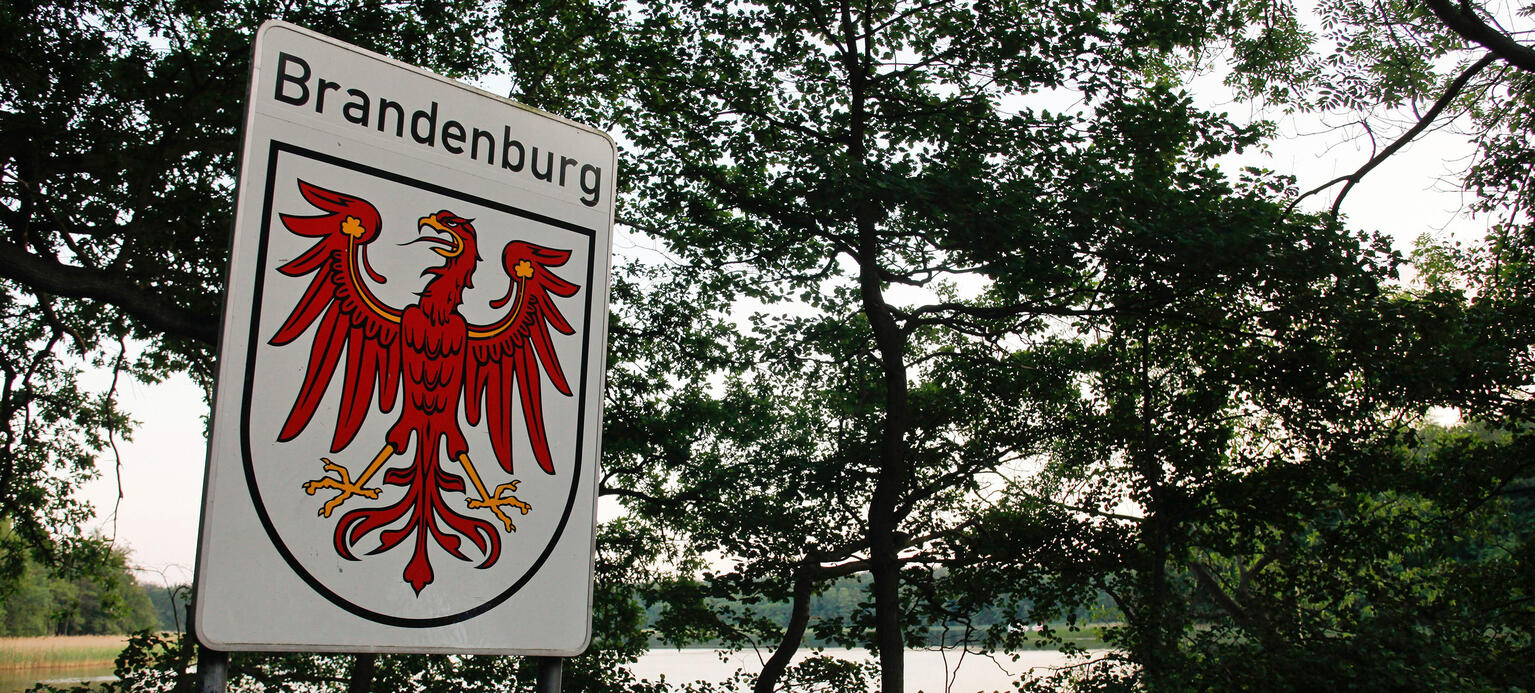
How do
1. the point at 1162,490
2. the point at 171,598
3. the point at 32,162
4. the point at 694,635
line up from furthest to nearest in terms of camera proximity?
the point at 694,635 < the point at 1162,490 < the point at 32,162 < the point at 171,598

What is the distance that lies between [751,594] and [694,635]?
220cm

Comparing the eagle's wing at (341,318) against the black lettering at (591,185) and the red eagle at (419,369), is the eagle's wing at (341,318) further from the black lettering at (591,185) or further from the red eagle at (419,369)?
the black lettering at (591,185)

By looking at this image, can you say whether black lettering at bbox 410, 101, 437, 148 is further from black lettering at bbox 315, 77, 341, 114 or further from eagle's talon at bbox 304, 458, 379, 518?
eagle's talon at bbox 304, 458, 379, 518

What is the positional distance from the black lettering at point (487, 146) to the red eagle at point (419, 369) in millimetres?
116

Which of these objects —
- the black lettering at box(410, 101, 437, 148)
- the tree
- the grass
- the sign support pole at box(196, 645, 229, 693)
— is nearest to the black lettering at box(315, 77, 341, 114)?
the black lettering at box(410, 101, 437, 148)

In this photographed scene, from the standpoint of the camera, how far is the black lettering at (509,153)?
5.08 ft

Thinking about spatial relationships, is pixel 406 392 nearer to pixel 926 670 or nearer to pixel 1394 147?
pixel 1394 147

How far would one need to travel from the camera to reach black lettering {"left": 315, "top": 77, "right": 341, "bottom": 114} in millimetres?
1387

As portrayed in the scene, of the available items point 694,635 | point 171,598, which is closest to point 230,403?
point 171,598

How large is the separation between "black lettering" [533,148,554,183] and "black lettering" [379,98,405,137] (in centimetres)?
20

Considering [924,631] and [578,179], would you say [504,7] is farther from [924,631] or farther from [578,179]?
[578,179]

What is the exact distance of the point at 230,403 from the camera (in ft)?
4.05

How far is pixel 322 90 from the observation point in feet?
4.60

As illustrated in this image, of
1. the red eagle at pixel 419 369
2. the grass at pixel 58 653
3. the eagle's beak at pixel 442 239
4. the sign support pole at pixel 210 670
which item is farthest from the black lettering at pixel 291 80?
the grass at pixel 58 653
